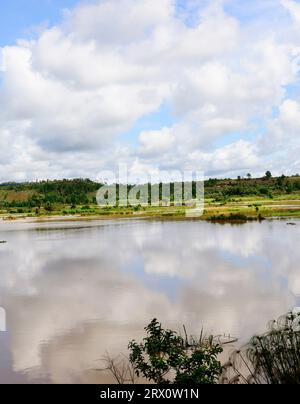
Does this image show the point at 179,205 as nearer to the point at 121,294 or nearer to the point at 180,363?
the point at 121,294

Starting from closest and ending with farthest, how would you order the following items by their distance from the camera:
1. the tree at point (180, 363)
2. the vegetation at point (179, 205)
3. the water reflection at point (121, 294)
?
the tree at point (180, 363), the water reflection at point (121, 294), the vegetation at point (179, 205)

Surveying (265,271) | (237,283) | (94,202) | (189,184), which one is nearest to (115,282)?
(237,283)

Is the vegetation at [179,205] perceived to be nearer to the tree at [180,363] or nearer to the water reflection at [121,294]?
the water reflection at [121,294]

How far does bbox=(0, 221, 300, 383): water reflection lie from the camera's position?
10.0m

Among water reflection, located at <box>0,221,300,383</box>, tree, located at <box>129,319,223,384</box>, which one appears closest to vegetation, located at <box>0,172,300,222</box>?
water reflection, located at <box>0,221,300,383</box>

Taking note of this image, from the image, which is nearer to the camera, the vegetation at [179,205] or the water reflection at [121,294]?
the water reflection at [121,294]

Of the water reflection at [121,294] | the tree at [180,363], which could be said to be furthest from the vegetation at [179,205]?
the tree at [180,363]

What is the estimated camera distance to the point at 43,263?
77.6ft

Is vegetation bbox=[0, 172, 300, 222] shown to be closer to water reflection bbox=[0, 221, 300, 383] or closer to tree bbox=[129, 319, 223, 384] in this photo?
water reflection bbox=[0, 221, 300, 383]

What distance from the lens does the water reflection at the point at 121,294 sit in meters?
10.0

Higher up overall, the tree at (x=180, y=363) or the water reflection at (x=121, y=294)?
the tree at (x=180, y=363)

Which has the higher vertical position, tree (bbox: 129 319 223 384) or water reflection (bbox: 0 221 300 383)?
tree (bbox: 129 319 223 384)

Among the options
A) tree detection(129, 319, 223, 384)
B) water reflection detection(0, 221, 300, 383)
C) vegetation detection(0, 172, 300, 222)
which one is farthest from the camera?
vegetation detection(0, 172, 300, 222)

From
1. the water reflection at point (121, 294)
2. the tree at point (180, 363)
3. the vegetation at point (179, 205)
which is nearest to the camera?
the tree at point (180, 363)
